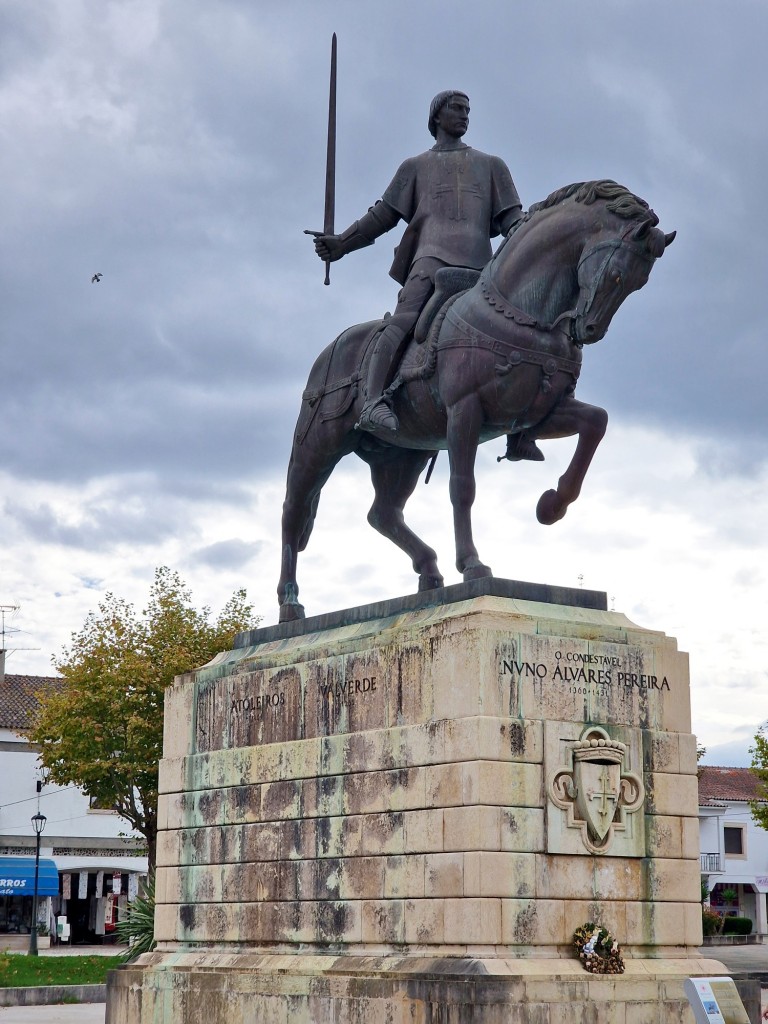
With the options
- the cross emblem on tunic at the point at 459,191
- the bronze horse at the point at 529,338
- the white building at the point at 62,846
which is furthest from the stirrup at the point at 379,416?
the white building at the point at 62,846

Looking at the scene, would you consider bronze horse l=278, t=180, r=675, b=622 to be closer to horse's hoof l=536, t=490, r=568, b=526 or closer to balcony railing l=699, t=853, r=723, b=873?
horse's hoof l=536, t=490, r=568, b=526

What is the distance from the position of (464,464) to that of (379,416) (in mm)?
1160

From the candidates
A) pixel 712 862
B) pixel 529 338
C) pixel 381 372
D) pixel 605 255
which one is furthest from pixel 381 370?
pixel 712 862

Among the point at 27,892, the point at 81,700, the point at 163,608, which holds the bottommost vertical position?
the point at 27,892

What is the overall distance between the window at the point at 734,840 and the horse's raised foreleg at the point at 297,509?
5749 cm

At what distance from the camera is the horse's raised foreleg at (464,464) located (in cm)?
1279

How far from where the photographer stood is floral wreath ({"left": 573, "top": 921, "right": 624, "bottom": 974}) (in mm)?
11172

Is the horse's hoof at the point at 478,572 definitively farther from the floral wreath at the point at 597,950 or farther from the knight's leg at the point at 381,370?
the floral wreath at the point at 597,950

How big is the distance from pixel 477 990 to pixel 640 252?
19.3ft

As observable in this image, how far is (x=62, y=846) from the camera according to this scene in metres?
56.4

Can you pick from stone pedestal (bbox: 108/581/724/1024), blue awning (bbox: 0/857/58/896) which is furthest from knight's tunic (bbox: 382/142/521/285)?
blue awning (bbox: 0/857/58/896)

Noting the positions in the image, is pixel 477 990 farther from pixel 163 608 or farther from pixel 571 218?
pixel 163 608

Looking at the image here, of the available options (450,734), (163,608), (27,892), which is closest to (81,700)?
(163,608)

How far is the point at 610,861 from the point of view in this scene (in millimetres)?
11734
